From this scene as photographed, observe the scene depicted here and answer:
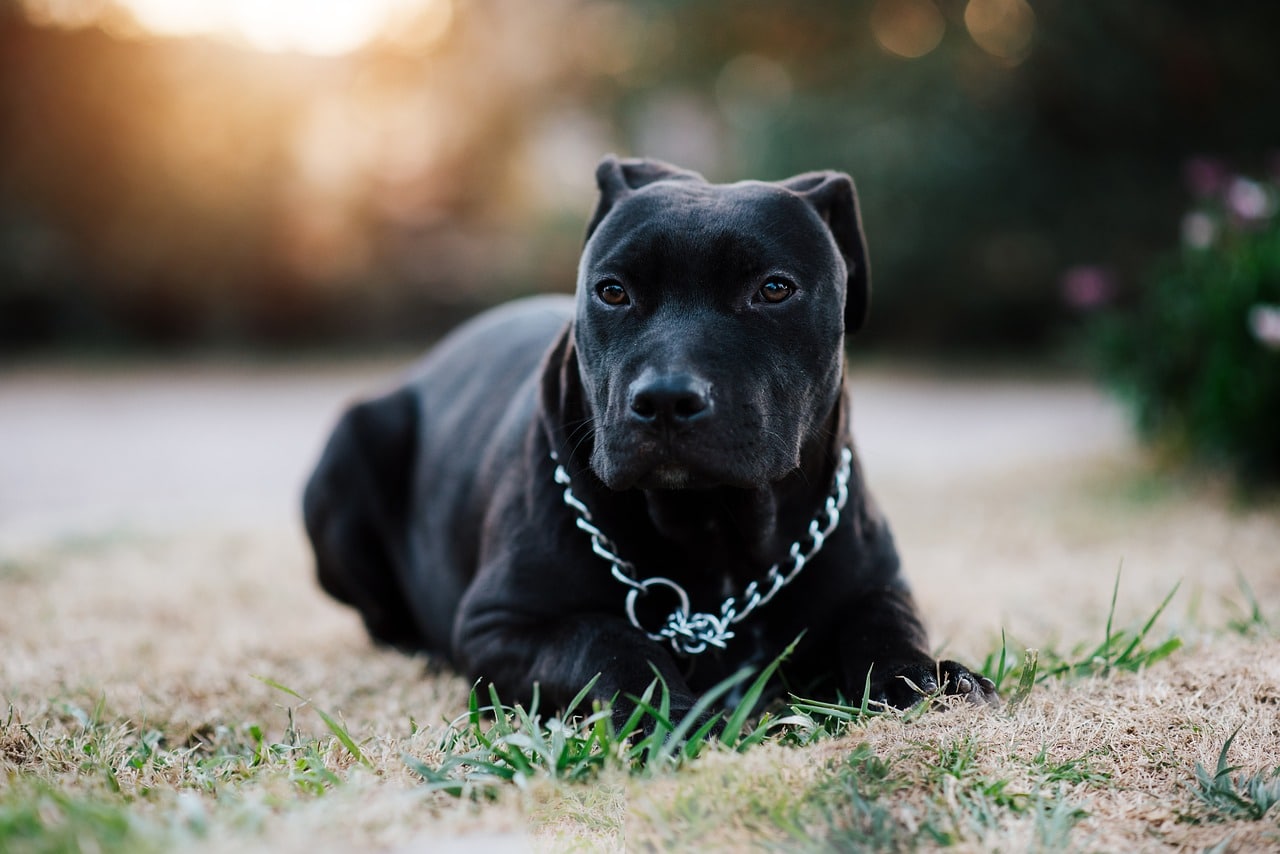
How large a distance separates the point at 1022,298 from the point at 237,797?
15.6m

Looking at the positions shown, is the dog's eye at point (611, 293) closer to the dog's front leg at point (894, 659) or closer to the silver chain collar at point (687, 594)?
the silver chain collar at point (687, 594)

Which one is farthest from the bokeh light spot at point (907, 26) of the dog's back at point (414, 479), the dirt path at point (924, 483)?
the dog's back at point (414, 479)

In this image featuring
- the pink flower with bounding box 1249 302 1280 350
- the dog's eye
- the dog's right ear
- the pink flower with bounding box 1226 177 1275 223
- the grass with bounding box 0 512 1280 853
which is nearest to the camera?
the grass with bounding box 0 512 1280 853

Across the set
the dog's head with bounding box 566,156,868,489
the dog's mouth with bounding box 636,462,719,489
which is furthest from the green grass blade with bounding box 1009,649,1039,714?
the dog's mouth with bounding box 636,462,719,489

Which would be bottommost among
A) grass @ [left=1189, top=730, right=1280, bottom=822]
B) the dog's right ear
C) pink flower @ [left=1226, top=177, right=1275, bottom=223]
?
grass @ [left=1189, top=730, right=1280, bottom=822]

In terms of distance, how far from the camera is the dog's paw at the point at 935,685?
2.69m

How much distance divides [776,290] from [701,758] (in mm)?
1180

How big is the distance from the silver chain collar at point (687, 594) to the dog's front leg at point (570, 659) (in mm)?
73

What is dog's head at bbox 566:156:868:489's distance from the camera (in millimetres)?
2596

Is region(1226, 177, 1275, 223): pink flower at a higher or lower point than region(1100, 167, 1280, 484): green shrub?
higher

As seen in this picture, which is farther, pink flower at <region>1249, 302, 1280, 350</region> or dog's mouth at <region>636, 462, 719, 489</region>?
pink flower at <region>1249, 302, 1280, 350</region>

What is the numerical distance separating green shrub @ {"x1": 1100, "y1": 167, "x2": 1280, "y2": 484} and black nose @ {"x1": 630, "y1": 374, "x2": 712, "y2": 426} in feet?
12.5

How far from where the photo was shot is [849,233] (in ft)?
10.9

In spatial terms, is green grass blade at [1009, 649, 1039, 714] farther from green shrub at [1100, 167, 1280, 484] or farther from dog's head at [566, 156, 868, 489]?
green shrub at [1100, 167, 1280, 484]
